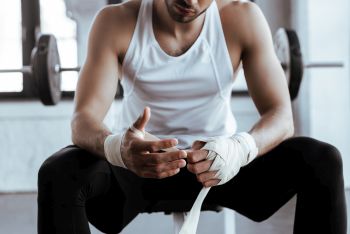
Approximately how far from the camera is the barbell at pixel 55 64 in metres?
2.11

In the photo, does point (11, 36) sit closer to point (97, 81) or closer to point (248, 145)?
point (97, 81)

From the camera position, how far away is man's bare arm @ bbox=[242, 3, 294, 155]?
122cm

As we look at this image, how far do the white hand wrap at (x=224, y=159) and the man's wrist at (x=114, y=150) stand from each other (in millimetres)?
158

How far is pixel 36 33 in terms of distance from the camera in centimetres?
347

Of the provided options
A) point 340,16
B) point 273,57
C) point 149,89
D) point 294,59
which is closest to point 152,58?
point 149,89

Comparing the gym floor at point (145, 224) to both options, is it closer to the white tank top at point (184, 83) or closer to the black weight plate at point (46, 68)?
the black weight plate at point (46, 68)

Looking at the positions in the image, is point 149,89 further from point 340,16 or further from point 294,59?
point 340,16

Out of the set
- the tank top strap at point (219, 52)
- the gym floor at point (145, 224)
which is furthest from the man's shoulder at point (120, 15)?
the gym floor at point (145, 224)

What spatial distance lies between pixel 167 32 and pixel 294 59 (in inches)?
34.3

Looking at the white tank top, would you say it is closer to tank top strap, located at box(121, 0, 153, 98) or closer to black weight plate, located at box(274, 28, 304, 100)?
tank top strap, located at box(121, 0, 153, 98)

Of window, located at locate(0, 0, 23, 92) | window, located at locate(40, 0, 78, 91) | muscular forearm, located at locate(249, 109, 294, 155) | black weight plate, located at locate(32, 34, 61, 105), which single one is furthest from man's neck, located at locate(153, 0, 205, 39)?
window, located at locate(0, 0, 23, 92)

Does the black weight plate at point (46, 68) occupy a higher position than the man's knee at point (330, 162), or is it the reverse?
the man's knee at point (330, 162)

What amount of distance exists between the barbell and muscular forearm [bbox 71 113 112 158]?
1.06 m

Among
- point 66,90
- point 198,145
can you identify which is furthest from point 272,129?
point 66,90
